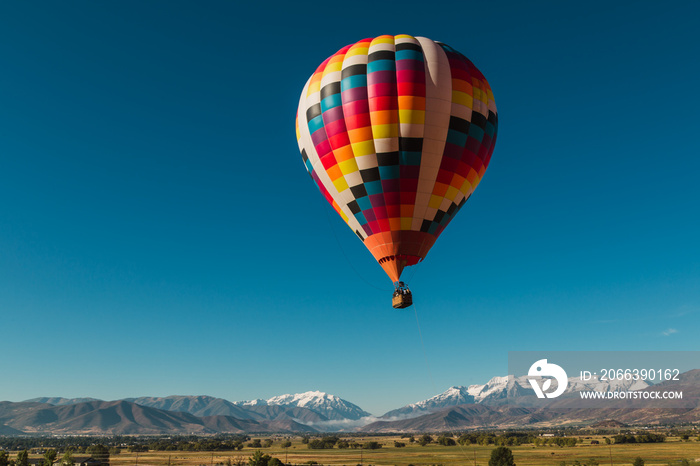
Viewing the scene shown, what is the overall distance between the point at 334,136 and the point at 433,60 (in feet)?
27.9

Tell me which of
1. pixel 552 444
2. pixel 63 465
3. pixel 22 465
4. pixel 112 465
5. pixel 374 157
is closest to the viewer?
pixel 374 157

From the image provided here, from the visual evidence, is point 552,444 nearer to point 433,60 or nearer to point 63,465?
point 63,465

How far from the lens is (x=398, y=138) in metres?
34.8

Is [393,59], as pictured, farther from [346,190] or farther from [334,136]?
[346,190]

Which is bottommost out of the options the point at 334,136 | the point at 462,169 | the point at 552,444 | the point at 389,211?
the point at 552,444

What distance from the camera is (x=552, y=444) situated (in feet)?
568

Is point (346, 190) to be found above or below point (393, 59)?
below

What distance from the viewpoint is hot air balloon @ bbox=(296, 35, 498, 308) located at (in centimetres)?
3497

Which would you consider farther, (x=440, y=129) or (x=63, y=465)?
(x=63, y=465)

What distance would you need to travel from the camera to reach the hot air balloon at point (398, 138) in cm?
3497

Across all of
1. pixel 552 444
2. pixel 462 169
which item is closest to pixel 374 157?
pixel 462 169

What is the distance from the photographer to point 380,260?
36.4m

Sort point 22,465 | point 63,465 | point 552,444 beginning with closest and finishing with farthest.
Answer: point 22,465 → point 63,465 → point 552,444

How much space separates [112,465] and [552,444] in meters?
132
